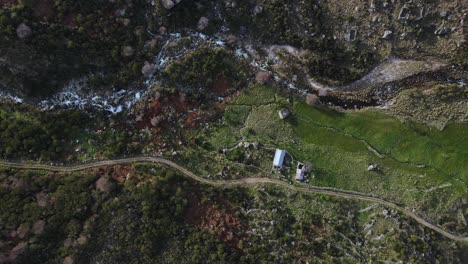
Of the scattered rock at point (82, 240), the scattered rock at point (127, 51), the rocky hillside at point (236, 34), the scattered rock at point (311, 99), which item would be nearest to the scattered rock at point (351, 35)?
the rocky hillside at point (236, 34)

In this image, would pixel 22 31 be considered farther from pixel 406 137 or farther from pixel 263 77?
pixel 406 137

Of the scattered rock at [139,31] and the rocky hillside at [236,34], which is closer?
the rocky hillside at [236,34]

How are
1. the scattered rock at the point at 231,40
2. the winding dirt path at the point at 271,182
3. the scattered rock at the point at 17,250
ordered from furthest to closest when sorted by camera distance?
the scattered rock at the point at 231,40 < the winding dirt path at the point at 271,182 < the scattered rock at the point at 17,250

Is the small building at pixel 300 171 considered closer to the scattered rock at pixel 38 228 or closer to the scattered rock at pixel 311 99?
the scattered rock at pixel 311 99

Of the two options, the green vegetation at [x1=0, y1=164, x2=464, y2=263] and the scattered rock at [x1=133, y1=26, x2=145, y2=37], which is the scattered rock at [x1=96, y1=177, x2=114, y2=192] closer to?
the green vegetation at [x1=0, y1=164, x2=464, y2=263]

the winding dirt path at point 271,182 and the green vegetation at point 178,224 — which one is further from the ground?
the winding dirt path at point 271,182

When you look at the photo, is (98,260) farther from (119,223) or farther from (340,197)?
(340,197)

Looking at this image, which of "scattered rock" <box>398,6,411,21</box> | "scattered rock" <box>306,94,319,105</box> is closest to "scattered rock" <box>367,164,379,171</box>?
"scattered rock" <box>306,94,319,105</box>
